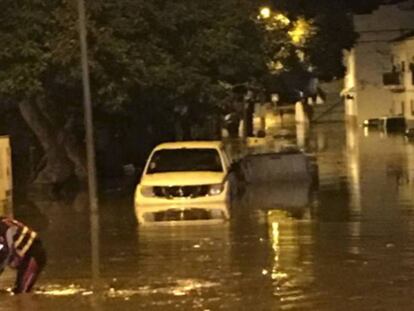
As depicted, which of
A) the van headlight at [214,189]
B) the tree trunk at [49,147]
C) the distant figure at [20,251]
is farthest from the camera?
the tree trunk at [49,147]

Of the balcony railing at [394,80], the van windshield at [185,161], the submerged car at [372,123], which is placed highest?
the balcony railing at [394,80]

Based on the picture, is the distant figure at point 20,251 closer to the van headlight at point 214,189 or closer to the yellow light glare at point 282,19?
the van headlight at point 214,189

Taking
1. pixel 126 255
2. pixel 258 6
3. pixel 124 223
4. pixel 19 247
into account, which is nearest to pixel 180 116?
pixel 258 6

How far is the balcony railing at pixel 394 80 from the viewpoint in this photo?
93794mm

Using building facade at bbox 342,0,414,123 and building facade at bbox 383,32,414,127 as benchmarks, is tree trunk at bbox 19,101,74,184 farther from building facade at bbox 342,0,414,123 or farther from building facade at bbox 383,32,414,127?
building facade at bbox 342,0,414,123

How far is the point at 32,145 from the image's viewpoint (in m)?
41.5

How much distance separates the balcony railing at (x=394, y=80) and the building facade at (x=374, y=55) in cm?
371

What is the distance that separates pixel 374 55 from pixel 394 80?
940cm

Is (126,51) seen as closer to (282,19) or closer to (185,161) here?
(185,161)

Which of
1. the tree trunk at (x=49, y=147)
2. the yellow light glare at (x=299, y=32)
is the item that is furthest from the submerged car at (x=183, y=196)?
the yellow light glare at (x=299, y=32)

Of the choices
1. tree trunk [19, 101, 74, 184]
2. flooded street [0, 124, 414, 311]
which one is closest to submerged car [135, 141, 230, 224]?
flooded street [0, 124, 414, 311]

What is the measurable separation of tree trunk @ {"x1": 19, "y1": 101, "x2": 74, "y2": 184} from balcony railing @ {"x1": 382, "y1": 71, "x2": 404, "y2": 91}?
201ft

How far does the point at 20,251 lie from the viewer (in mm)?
13023

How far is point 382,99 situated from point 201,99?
230ft
